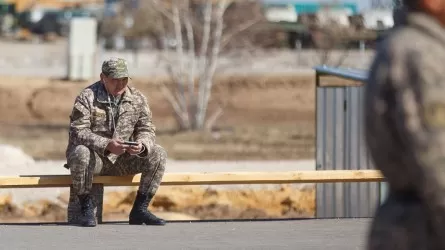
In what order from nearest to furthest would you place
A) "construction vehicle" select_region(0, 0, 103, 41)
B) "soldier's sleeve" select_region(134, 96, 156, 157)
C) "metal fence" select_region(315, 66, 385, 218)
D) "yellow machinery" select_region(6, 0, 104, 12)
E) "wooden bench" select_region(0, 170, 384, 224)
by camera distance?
"soldier's sleeve" select_region(134, 96, 156, 157) < "wooden bench" select_region(0, 170, 384, 224) < "metal fence" select_region(315, 66, 385, 218) < "construction vehicle" select_region(0, 0, 103, 41) < "yellow machinery" select_region(6, 0, 104, 12)

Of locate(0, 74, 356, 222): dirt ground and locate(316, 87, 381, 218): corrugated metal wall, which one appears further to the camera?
locate(0, 74, 356, 222): dirt ground

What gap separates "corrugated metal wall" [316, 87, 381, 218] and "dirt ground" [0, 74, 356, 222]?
1.83m

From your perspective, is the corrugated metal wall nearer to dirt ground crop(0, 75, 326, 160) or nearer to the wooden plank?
the wooden plank

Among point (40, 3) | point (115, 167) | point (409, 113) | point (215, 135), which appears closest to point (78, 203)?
point (115, 167)

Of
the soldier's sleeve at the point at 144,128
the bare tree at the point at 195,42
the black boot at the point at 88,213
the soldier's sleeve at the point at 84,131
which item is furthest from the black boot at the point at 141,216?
the bare tree at the point at 195,42

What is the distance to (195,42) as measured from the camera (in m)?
31.7

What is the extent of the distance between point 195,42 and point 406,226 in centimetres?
2838

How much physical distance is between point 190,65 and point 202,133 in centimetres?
165

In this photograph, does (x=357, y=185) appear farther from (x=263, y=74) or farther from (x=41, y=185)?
(x=263, y=74)

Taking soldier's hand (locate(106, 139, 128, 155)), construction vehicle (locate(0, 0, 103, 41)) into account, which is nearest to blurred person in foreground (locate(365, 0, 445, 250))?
soldier's hand (locate(106, 139, 128, 155))

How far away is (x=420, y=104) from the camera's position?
3365 mm

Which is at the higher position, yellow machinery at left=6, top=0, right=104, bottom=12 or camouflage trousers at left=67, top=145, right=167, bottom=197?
yellow machinery at left=6, top=0, right=104, bottom=12

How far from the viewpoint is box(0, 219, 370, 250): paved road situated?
824 cm

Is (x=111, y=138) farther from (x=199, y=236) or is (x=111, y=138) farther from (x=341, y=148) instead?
(x=341, y=148)
